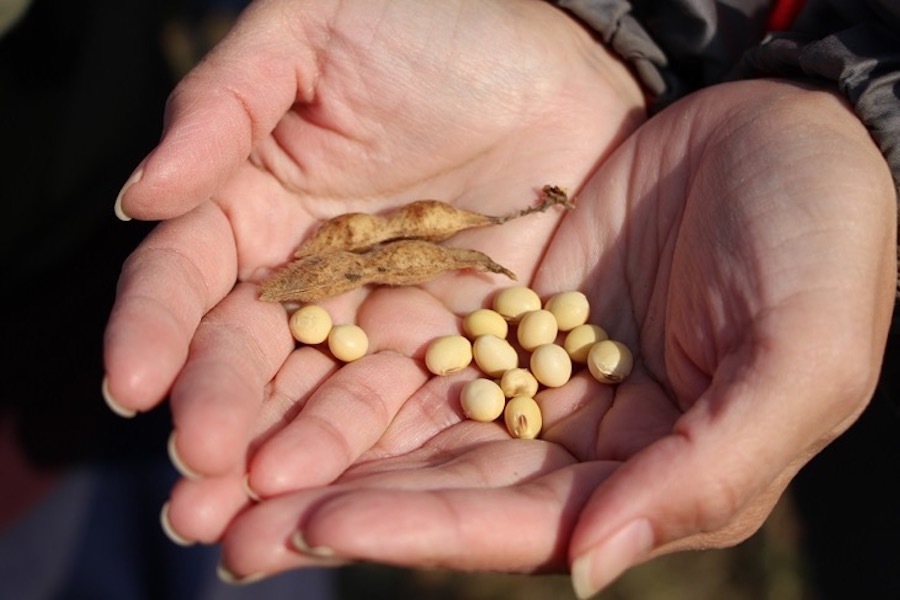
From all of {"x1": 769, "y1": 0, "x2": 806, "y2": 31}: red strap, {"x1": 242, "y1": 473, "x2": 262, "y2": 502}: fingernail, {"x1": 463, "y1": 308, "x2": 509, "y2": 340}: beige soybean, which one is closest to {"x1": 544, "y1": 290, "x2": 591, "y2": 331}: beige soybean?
{"x1": 463, "y1": 308, "x2": 509, "y2": 340}: beige soybean

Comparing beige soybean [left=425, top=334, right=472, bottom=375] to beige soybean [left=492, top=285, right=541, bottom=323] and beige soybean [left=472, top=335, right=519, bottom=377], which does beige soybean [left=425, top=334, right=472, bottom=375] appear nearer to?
beige soybean [left=472, top=335, right=519, bottom=377]

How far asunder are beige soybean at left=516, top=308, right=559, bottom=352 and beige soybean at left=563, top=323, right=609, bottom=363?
0.07 m

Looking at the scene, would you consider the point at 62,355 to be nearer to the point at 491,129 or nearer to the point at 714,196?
the point at 491,129

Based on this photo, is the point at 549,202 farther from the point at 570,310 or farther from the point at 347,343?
the point at 347,343

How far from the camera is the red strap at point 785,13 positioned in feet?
13.2

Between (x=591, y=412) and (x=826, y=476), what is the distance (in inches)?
131

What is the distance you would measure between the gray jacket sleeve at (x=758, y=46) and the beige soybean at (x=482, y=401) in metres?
1.52

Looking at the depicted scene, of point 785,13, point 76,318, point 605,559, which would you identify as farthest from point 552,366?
point 76,318

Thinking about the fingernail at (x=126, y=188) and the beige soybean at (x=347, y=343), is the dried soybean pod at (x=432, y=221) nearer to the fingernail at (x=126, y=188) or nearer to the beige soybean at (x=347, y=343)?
Result: the beige soybean at (x=347, y=343)

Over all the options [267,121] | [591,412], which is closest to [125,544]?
[267,121]

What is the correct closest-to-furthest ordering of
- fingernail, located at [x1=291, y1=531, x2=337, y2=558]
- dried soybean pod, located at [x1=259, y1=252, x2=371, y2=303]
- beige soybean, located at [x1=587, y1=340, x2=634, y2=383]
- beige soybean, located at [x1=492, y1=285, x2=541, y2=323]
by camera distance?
fingernail, located at [x1=291, y1=531, x2=337, y2=558] → beige soybean, located at [x1=587, y1=340, x2=634, y2=383] → dried soybean pod, located at [x1=259, y1=252, x2=371, y2=303] → beige soybean, located at [x1=492, y1=285, x2=541, y2=323]

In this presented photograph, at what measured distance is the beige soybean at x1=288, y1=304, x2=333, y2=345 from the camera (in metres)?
3.43

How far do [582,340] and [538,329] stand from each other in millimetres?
176

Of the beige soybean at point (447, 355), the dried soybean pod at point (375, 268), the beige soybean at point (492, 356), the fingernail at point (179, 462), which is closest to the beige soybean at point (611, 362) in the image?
the beige soybean at point (492, 356)
